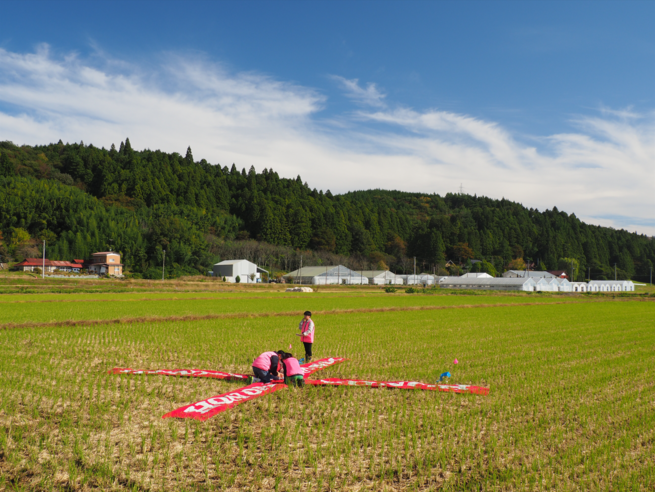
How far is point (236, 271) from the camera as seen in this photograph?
77875 millimetres

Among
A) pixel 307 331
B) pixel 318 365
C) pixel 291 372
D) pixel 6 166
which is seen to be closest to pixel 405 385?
pixel 291 372

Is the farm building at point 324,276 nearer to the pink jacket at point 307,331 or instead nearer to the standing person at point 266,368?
the pink jacket at point 307,331

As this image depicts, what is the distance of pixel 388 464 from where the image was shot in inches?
186

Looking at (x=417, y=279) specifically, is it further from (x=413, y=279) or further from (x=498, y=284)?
(x=498, y=284)

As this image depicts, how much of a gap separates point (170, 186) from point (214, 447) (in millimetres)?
108656

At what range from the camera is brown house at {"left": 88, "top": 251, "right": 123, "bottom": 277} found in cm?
7175

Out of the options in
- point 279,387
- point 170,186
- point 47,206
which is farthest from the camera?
point 170,186

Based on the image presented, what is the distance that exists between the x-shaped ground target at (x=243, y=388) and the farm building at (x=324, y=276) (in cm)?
6937

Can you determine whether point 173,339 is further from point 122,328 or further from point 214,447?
point 214,447

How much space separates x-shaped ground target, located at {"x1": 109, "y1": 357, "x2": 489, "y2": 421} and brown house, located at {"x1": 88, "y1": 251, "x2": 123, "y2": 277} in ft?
226

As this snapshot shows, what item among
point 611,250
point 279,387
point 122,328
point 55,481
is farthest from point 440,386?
point 611,250

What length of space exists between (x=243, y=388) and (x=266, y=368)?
57 cm

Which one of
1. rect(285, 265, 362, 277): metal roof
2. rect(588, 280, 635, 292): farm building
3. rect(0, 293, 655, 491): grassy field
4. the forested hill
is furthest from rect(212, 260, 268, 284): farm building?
rect(0, 293, 655, 491): grassy field

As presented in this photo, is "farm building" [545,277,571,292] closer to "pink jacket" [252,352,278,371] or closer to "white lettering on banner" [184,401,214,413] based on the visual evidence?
"pink jacket" [252,352,278,371]
